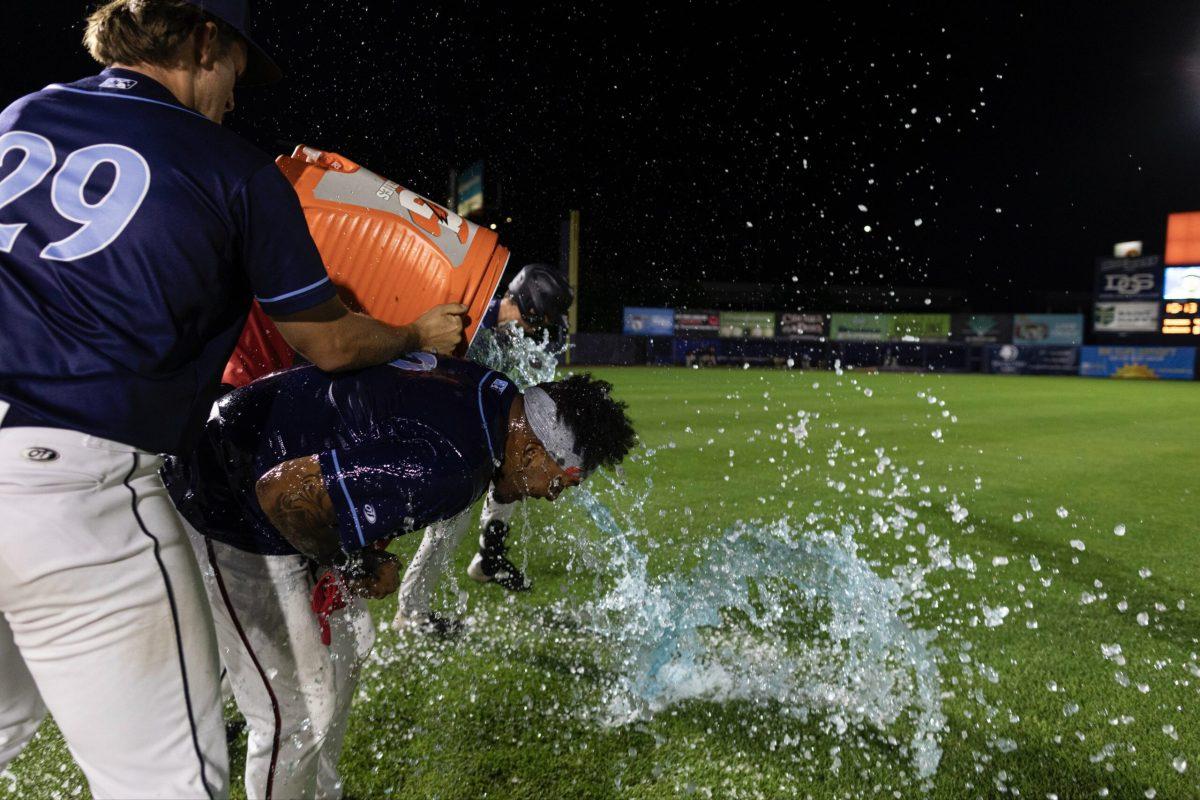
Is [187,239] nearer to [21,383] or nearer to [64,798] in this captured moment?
[21,383]

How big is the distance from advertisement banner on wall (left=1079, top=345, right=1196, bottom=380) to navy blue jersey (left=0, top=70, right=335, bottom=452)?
42.0 meters

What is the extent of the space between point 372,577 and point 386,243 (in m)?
0.93

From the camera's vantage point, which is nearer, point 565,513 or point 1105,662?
point 1105,662

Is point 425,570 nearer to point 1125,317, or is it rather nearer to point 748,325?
point 748,325

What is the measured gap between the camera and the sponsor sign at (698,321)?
40.2m

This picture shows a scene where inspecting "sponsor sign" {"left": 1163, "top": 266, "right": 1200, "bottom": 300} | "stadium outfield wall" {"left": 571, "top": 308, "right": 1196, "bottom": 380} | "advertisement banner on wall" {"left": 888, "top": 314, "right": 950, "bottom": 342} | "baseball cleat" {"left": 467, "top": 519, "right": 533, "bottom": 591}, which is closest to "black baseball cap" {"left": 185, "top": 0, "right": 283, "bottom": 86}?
"baseball cleat" {"left": 467, "top": 519, "right": 533, "bottom": 591}

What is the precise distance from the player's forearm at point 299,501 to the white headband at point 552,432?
0.57m

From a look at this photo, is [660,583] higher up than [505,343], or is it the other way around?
[505,343]

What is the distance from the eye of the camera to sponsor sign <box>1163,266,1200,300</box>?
114ft

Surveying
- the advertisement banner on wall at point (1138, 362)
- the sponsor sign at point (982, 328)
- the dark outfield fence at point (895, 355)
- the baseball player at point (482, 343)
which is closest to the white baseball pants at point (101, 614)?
the baseball player at point (482, 343)

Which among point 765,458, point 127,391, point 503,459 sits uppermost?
point 127,391

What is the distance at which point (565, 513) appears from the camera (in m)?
6.34

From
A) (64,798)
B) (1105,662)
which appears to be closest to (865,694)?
(1105,662)

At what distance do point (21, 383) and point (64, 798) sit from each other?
189cm
